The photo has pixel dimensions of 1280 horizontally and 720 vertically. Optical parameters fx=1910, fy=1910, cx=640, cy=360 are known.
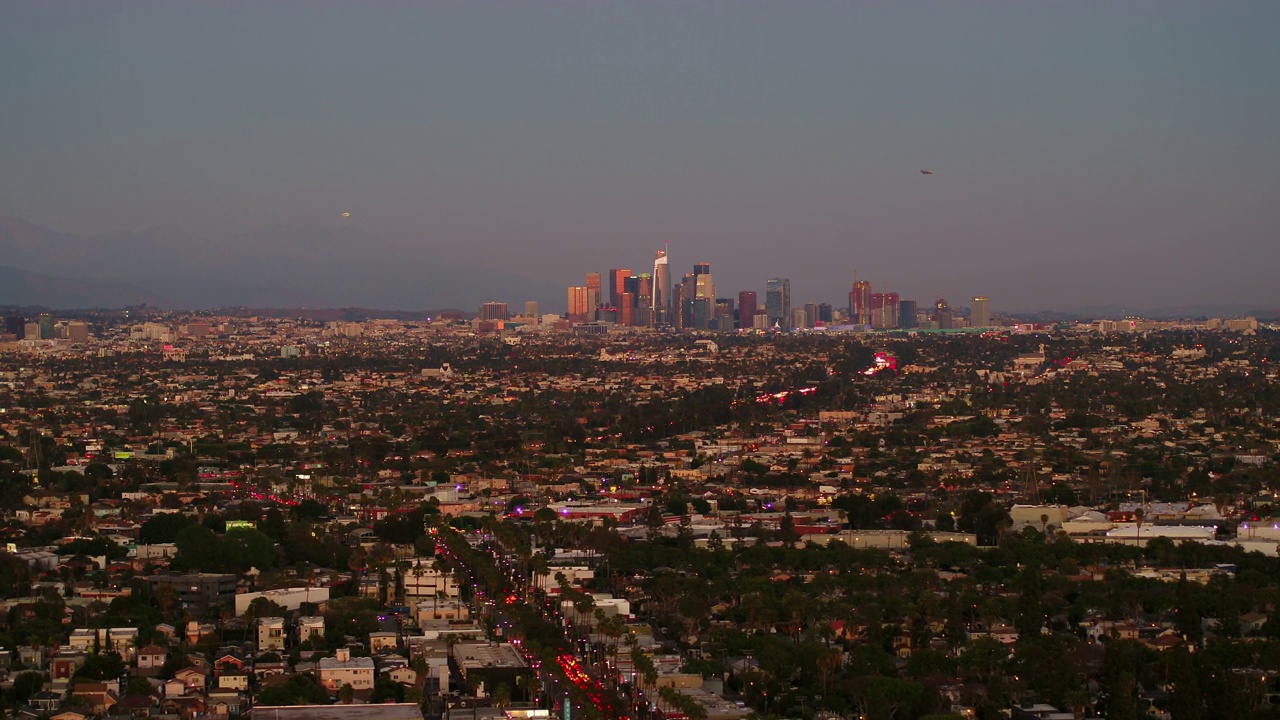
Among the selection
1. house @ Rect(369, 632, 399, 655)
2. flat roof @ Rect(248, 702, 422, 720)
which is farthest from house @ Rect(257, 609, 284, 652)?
flat roof @ Rect(248, 702, 422, 720)

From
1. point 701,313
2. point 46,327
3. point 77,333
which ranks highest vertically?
point 701,313

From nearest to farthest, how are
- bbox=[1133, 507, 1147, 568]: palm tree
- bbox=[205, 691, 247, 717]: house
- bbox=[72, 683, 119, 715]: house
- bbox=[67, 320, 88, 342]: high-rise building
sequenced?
bbox=[72, 683, 119, 715]: house < bbox=[205, 691, 247, 717]: house < bbox=[1133, 507, 1147, 568]: palm tree < bbox=[67, 320, 88, 342]: high-rise building

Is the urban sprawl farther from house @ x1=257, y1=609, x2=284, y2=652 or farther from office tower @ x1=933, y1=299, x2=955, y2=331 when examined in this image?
office tower @ x1=933, y1=299, x2=955, y2=331

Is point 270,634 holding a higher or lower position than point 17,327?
lower

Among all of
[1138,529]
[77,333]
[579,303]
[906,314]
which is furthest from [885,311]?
[1138,529]

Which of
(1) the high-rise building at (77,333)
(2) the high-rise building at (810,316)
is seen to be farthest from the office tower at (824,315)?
(1) the high-rise building at (77,333)

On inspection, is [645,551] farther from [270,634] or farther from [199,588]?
[270,634]

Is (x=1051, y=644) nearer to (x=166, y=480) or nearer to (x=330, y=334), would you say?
(x=166, y=480)
